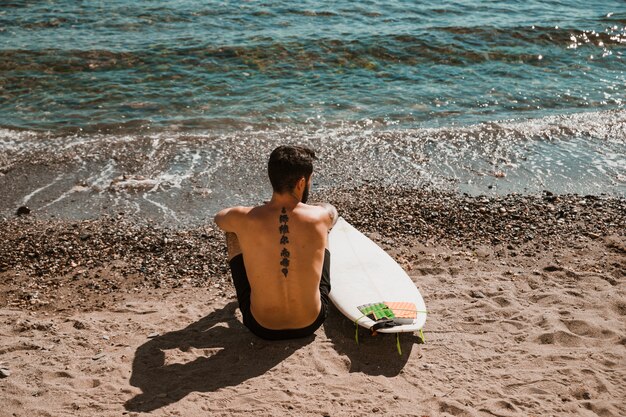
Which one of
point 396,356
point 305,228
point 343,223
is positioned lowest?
point 396,356

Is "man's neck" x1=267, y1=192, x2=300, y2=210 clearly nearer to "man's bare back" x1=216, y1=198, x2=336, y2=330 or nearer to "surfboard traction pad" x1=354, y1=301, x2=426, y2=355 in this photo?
"man's bare back" x1=216, y1=198, x2=336, y2=330

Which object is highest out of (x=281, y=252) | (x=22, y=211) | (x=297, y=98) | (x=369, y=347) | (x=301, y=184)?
(x=301, y=184)

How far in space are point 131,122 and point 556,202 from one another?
646 centimetres

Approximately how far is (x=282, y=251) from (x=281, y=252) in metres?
0.01

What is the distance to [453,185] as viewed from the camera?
7.90 m

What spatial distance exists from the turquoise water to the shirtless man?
18.7 ft

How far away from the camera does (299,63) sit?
41.4 ft

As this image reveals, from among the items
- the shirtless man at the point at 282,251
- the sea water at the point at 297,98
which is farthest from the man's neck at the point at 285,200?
the sea water at the point at 297,98

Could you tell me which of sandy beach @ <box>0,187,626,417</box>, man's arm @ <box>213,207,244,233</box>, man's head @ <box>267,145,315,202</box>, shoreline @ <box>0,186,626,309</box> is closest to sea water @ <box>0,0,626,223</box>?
shoreline @ <box>0,186,626,309</box>

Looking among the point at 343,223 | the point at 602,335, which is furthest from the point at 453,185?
the point at 602,335

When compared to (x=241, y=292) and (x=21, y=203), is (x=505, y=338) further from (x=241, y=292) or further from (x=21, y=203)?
(x=21, y=203)

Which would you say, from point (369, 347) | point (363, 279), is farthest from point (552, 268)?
point (369, 347)

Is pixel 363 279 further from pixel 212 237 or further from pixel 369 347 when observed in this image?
pixel 212 237

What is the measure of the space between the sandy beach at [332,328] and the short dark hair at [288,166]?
121 centimetres
